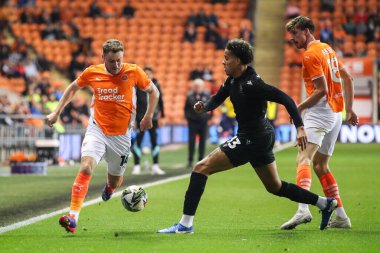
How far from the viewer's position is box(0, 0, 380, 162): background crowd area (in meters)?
34.0

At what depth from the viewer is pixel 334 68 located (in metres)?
10.4

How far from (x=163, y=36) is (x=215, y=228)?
1099 inches

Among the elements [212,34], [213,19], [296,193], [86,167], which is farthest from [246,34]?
[296,193]

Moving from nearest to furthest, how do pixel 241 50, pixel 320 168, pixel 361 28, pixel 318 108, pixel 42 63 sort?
pixel 241 50
pixel 318 108
pixel 320 168
pixel 42 63
pixel 361 28

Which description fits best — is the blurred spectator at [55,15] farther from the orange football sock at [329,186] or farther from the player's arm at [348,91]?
the orange football sock at [329,186]

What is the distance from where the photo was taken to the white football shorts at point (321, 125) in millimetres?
10289

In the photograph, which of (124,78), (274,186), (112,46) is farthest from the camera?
(124,78)

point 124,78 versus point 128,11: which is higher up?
point 128,11

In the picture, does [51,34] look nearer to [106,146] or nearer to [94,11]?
[94,11]

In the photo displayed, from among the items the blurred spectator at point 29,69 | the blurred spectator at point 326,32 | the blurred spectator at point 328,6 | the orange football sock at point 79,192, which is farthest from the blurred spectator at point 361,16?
the orange football sock at point 79,192

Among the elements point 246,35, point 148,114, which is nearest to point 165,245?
point 148,114

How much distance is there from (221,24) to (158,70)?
2971mm

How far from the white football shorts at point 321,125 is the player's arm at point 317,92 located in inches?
12.6

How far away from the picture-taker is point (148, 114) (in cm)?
1069
